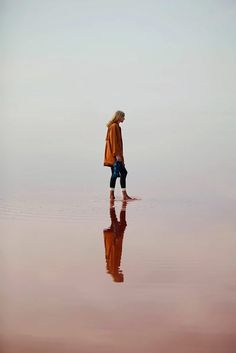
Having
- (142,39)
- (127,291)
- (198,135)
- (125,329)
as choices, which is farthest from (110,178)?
(125,329)

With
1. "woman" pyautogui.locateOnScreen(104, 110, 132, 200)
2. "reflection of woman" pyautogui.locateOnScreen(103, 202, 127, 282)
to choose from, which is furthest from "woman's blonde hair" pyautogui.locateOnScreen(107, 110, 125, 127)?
"reflection of woman" pyautogui.locateOnScreen(103, 202, 127, 282)

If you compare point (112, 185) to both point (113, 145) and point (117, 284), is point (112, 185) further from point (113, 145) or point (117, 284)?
point (117, 284)

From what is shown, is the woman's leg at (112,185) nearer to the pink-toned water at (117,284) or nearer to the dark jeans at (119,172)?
the dark jeans at (119,172)

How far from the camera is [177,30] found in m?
3.49

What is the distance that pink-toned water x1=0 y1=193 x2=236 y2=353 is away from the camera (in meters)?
1.64

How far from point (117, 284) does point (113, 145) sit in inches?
78.6

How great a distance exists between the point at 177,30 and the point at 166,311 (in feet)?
7.64

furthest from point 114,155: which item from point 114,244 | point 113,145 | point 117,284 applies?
point 117,284

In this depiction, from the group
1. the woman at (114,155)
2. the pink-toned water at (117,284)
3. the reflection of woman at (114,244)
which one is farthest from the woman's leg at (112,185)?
the pink-toned water at (117,284)

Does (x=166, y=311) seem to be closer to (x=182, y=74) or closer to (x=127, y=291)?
(x=127, y=291)

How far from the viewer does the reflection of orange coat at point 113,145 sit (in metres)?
3.83

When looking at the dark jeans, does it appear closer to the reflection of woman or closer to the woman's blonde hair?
the woman's blonde hair

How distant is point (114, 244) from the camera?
2510 mm

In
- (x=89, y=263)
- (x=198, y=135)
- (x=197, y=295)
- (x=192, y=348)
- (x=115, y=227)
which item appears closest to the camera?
(x=192, y=348)
